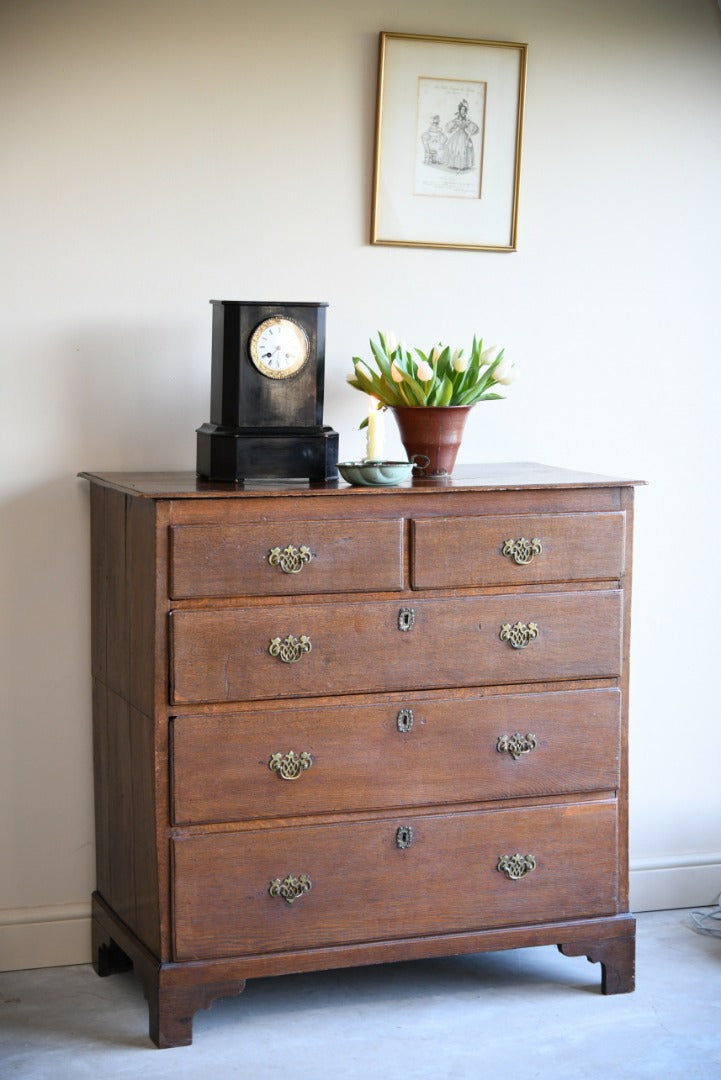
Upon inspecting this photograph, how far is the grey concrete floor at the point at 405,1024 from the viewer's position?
266 centimetres

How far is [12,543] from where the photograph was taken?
307 centimetres

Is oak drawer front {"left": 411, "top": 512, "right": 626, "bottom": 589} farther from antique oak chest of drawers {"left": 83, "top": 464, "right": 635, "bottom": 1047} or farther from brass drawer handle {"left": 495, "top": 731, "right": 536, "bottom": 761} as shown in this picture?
brass drawer handle {"left": 495, "top": 731, "right": 536, "bottom": 761}

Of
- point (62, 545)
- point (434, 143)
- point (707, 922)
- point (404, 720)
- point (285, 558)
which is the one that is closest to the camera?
point (285, 558)

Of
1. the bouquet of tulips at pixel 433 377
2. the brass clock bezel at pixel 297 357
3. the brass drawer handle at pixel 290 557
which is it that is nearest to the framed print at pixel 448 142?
the bouquet of tulips at pixel 433 377

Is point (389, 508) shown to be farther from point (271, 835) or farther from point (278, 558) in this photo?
point (271, 835)

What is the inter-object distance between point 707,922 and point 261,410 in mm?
1801

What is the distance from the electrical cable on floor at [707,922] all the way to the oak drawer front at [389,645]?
89 cm

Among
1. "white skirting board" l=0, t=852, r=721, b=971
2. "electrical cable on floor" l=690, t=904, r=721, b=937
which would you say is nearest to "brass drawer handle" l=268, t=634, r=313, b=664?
"white skirting board" l=0, t=852, r=721, b=971

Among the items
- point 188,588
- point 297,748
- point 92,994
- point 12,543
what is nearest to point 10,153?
point 12,543

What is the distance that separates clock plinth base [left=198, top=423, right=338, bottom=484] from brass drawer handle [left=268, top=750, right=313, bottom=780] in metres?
0.58

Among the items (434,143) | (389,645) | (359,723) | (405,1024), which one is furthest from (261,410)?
(405,1024)

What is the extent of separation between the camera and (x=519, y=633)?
2840 mm

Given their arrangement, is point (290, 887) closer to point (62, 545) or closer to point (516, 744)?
point (516, 744)

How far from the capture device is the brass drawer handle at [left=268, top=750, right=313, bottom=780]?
2705 mm
